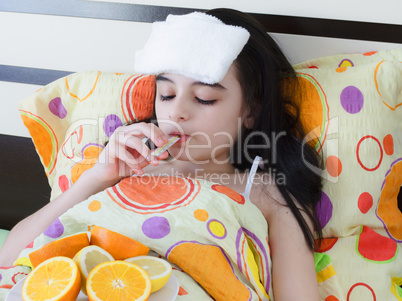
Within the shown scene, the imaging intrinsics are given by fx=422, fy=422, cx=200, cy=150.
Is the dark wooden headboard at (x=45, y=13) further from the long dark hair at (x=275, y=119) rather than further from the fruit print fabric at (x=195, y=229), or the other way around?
the fruit print fabric at (x=195, y=229)

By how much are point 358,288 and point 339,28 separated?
28.6 inches

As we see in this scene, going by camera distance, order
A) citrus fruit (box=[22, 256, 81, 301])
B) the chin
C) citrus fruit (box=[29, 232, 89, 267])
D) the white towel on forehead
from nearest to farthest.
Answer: citrus fruit (box=[22, 256, 81, 301]) → citrus fruit (box=[29, 232, 89, 267]) → the white towel on forehead → the chin

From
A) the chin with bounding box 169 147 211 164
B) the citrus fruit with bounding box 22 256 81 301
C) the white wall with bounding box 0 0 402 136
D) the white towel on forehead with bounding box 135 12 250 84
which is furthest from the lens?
the white wall with bounding box 0 0 402 136

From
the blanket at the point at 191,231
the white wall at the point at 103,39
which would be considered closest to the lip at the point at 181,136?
the blanket at the point at 191,231

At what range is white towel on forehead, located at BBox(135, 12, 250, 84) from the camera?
961mm

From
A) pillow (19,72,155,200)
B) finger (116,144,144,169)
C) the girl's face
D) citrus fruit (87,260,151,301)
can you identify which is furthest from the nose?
citrus fruit (87,260,151,301)

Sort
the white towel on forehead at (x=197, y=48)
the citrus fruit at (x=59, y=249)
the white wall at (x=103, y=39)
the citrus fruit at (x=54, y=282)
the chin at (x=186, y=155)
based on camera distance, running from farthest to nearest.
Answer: the white wall at (x=103, y=39) < the chin at (x=186, y=155) < the white towel on forehead at (x=197, y=48) < the citrus fruit at (x=59, y=249) < the citrus fruit at (x=54, y=282)

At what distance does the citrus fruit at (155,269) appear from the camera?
2.25ft

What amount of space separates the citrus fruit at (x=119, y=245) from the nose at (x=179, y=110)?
328 millimetres

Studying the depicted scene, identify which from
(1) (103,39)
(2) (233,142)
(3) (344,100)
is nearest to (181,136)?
(2) (233,142)

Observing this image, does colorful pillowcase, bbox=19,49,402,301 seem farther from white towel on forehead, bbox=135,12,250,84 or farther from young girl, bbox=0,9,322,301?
white towel on forehead, bbox=135,12,250,84

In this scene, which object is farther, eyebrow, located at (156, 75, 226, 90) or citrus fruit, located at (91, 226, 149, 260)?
eyebrow, located at (156, 75, 226, 90)

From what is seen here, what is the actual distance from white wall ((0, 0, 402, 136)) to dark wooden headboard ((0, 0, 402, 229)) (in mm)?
17

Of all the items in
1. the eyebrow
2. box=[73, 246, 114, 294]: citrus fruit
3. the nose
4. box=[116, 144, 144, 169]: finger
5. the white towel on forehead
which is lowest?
box=[73, 246, 114, 294]: citrus fruit
